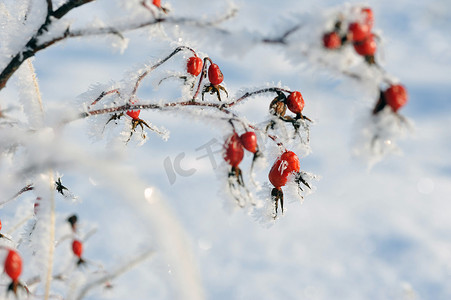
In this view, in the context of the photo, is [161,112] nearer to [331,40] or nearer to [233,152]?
[233,152]

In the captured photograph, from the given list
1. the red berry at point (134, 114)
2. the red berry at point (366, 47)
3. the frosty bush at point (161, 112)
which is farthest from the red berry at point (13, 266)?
the red berry at point (366, 47)

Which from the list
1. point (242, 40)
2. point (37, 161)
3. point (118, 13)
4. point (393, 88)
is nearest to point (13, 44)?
point (118, 13)

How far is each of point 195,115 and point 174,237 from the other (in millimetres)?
651

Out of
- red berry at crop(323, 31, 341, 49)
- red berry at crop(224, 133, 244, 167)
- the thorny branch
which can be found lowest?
red berry at crop(224, 133, 244, 167)

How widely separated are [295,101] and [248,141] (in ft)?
1.44

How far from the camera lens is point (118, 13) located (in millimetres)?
1491

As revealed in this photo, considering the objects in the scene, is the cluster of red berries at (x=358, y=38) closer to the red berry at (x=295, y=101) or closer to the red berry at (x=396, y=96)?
the red berry at (x=396, y=96)

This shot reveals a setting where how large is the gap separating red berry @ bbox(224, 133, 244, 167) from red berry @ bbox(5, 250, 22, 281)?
0.97 meters

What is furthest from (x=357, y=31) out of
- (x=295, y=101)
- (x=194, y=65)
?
(x=194, y=65)

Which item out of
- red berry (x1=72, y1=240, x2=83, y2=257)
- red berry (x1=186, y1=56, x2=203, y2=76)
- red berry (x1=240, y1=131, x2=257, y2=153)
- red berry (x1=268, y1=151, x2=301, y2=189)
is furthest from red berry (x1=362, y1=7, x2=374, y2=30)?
red berry (x1=72, y1=240, x2=83, y2=257)

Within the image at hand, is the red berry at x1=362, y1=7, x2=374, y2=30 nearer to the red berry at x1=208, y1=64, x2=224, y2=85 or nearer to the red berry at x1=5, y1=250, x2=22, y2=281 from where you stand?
the red berry at x1=208, y1=64, x2=224, y2=85

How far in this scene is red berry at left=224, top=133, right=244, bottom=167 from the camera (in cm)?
167

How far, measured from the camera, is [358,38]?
3.93 ft

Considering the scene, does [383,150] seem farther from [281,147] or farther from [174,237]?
[281,147]
